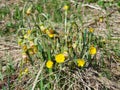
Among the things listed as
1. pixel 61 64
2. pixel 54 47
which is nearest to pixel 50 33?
pixel 54 47

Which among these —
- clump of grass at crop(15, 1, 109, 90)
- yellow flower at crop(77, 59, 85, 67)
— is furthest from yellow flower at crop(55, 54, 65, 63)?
yellow flower at crop(77, 59, 85, 67)

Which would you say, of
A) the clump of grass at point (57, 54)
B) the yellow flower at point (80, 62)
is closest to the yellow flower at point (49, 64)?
the clump of grass at point (57, 54)

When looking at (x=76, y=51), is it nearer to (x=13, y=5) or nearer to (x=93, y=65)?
(x=93, y=65)

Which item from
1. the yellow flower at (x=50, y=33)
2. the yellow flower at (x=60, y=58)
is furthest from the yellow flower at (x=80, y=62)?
the yellow flower at (x=50, y=33)

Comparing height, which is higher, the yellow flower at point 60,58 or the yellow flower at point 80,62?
the yellow flower at point 60,58

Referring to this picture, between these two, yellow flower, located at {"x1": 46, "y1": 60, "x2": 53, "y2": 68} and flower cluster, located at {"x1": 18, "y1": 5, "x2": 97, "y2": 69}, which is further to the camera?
flower cluster, located at {"x1": 18, "y1": 5, "x2": 97, "y2": 69}

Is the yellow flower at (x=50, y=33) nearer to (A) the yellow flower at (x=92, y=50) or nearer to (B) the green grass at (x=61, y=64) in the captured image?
(B) the green grass at (x=61, y=64)

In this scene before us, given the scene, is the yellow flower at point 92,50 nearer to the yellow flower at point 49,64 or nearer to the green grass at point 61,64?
the green grass at point 61,64

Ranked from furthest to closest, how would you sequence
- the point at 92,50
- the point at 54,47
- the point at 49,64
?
the point at 54,47, the point at 92,50, the point at 49,64

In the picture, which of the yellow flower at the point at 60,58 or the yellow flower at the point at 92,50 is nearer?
the yellow flower at the point at 60,58

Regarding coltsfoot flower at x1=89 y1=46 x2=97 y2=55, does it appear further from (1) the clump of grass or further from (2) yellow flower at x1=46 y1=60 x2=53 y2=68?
(2) yellow flower at x1=46 y1=60 x2=53 y2=68

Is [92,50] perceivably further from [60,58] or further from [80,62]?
[60,58]

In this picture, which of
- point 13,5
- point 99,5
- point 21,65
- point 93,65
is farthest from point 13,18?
point 93,65
